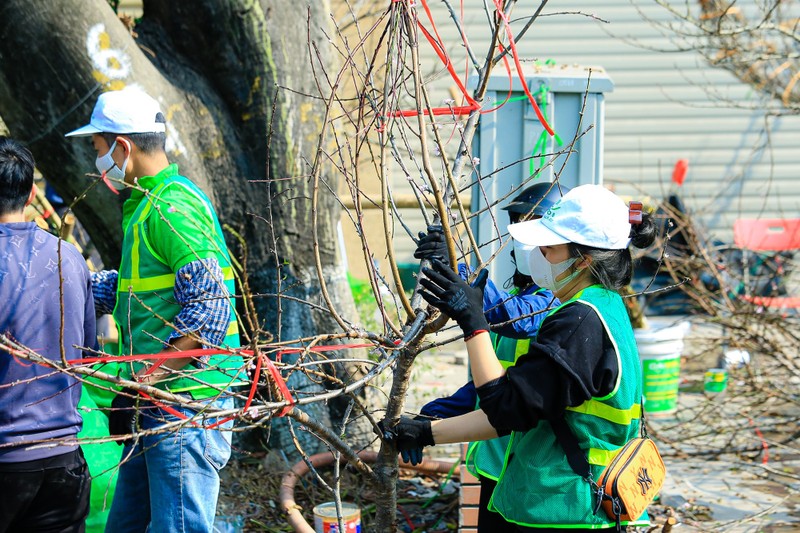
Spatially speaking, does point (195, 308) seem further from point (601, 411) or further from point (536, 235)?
point (601, 411)

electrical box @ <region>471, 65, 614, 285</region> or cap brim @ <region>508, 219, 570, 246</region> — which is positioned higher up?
electrical box @ <region>471, 65, 614, 285</region>

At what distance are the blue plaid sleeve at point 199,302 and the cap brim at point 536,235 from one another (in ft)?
3.15

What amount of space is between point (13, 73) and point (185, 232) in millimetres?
1575

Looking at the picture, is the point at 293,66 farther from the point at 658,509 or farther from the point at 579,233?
the point at 658,509

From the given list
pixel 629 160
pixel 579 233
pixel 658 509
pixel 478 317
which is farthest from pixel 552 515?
pixel 629 160

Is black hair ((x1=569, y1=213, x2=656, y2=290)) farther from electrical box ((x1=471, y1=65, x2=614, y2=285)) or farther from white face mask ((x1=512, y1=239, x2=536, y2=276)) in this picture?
electrical box ((x1=471, y1=65, x2=614, y2=285))

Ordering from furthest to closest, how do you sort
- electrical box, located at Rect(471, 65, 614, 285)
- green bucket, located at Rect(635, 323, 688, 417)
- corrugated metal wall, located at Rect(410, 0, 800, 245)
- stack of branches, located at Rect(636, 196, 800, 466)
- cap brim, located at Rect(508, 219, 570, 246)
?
corrugated metal wall, located at Rect(410, 0, 800, 245)
green bucket, located at Rect(635, 323, 688, 417)
stack of branches, located at Rect(636, 196, 800, 466)
electrical box, located at Rect(471, 65, 614, 285)
cap brim, located at Rect(508, 219, 570, 246)

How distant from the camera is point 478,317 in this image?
2229 mm

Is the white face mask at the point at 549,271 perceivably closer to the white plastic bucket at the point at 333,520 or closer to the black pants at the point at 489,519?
the black pants at the point at 489,519

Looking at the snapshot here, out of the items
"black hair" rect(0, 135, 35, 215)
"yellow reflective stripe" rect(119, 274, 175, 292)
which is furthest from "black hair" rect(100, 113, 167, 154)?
"yellow reflective stripe" rect(119, 274, 175, 292)

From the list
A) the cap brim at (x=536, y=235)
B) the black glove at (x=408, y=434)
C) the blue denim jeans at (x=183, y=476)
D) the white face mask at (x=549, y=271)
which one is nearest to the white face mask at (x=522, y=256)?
the white face mask at (x=549, y=271)

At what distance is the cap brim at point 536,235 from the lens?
7.57 ft

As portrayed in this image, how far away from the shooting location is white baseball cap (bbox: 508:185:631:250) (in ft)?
7.62

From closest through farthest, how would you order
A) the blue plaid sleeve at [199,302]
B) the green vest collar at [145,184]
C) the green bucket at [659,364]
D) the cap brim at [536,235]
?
1. the cap brim at [536,235]
2. the blue plaid sleeve at [199,302]
3. the green vest collar at [145,184]
4. the green bucket at [659,364]
